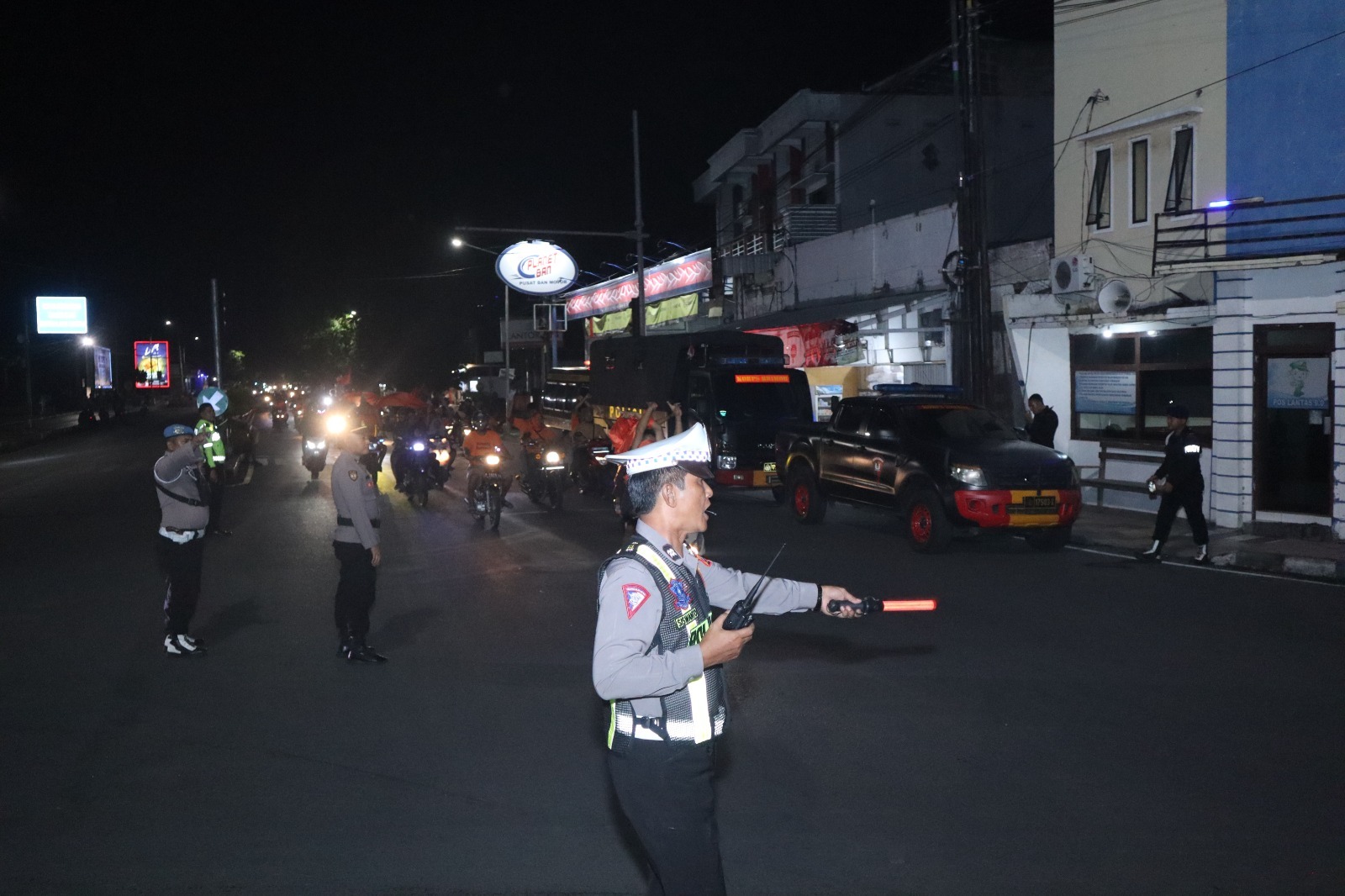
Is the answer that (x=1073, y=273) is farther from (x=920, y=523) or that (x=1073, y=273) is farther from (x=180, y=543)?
(x=180, y=543)

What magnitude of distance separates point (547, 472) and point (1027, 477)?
7.98 meters

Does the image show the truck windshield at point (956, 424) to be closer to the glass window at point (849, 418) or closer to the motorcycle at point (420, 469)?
the glass window at point (849, 418)

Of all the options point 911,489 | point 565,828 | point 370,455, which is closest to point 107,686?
point 565,828

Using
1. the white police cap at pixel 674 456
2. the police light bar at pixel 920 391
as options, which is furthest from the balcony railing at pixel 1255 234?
the white police cap at pixel 674 456

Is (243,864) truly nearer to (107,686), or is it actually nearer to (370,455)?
(107,686)

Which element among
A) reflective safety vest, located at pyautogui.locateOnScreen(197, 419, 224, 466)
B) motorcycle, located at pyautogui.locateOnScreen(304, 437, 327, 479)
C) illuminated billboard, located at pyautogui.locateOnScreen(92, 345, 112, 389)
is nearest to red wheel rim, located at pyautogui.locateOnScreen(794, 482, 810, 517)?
reflective safety vest, located at pyautogui.locateOnScreen(197, 419, 224, 466)

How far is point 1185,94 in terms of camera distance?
54.3 ft

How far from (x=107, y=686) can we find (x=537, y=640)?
315cm

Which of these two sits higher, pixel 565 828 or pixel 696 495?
pixel 696 495

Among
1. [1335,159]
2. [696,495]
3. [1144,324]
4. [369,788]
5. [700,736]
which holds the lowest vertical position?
[369,788]

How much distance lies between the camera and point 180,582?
8.99 m

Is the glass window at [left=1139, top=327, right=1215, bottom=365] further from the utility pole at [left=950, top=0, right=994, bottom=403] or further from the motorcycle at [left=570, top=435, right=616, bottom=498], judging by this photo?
the motorcycle at [left=570, top=435, right=616, bottom=498]

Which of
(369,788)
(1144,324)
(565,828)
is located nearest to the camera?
(565,828)

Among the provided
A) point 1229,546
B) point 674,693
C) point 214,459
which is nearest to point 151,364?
point 214,459
